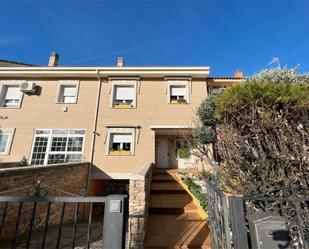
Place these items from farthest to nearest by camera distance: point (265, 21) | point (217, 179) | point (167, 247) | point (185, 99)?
point (185, 99)
point (265, 21)
point (217, 179)
point (167, 247)

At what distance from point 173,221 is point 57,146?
909 centimetres

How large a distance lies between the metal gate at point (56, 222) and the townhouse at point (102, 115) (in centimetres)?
374

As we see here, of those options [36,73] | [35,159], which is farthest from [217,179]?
[36,73]

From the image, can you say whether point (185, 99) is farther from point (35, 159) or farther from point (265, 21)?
point (35, 159)

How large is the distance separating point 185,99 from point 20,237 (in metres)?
10.8

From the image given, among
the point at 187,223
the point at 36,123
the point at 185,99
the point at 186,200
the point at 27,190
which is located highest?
the point at 185,99

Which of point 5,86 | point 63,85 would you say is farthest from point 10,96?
point 63,85

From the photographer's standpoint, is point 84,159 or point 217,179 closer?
point 217,179

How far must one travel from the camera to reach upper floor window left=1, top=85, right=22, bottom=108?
12227 millimetres

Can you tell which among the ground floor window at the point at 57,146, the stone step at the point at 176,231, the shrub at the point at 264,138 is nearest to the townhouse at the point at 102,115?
the ground floor window at the point at 57,146

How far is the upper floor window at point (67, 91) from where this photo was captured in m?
12.5

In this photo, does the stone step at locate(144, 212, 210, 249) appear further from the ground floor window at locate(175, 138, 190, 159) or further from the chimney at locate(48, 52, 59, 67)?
the chimney at locate(48, 52, 59, 67)

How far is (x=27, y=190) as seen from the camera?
5680mm

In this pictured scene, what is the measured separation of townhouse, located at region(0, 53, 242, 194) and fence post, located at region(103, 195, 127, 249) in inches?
350
